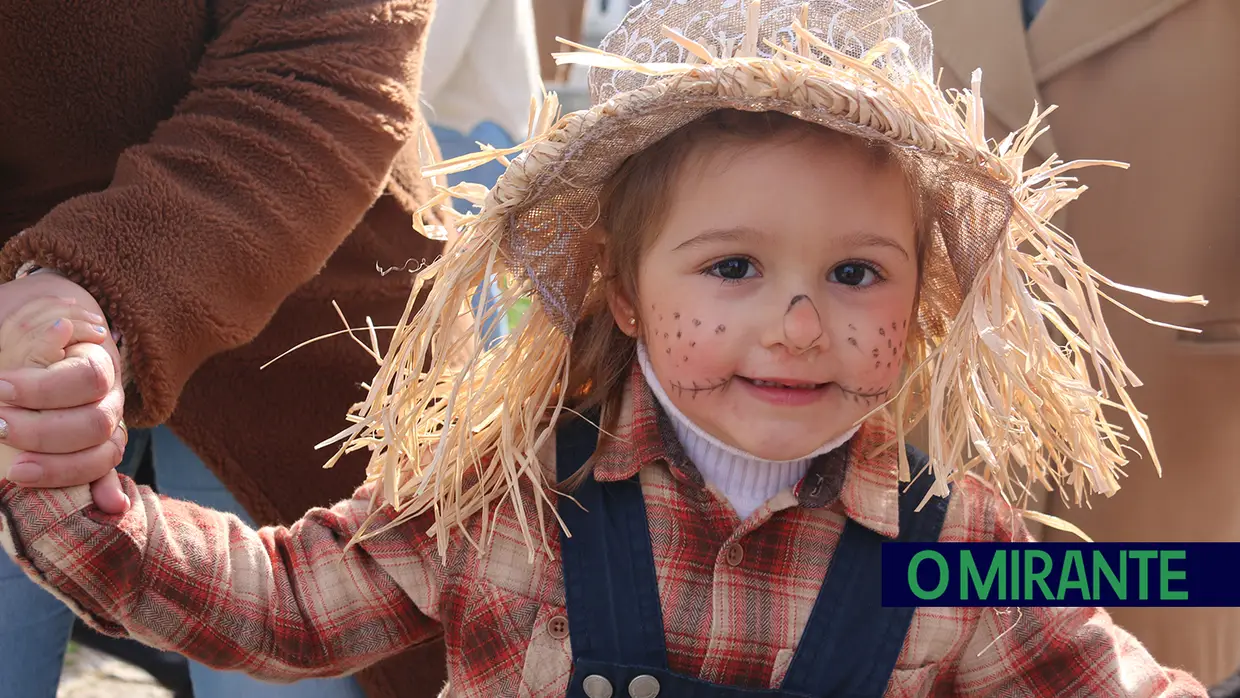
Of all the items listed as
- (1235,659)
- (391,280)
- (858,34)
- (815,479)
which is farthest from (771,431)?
(1235,659)

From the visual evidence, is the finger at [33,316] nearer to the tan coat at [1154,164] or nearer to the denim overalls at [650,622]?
the denim overalls at [650,622]

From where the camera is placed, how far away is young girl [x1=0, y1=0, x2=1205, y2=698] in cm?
140

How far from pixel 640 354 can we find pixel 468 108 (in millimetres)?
1130

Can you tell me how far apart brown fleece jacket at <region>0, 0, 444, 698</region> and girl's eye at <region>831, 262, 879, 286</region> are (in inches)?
24.0

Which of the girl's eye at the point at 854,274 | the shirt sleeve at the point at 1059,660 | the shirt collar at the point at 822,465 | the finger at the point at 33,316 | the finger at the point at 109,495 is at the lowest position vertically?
the shirt sleeve at the point at 1059,660

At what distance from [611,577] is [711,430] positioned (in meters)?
0.22

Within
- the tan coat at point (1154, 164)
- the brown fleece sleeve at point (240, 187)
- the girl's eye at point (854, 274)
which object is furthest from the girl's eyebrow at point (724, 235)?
the tan coat at point (1154, 164)

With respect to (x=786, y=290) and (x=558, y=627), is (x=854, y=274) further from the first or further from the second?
(x=558, y=627)

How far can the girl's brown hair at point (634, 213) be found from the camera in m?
1.45

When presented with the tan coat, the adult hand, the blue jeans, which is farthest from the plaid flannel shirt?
the tan coat

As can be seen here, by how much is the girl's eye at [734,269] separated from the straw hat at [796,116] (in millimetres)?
175

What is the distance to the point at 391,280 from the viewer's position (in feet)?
5.70

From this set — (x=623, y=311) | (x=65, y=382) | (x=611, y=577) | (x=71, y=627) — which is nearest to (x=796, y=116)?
(x=623, y=311)

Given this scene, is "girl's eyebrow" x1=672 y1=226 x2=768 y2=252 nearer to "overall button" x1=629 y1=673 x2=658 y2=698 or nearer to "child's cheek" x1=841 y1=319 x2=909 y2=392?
"child's cheek" x1=841 y1=319 x2=909 y2=392
